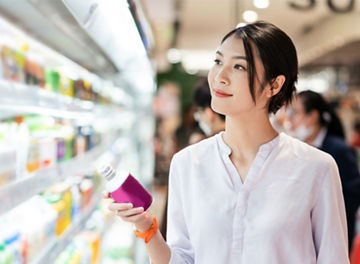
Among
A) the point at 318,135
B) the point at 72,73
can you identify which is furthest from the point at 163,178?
the point at 72,73

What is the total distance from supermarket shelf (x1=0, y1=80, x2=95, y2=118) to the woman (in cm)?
49

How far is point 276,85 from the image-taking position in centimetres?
149

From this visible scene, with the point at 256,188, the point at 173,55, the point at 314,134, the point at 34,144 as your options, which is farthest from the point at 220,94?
the point at 173,55

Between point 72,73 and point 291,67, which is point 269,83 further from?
point 72,73

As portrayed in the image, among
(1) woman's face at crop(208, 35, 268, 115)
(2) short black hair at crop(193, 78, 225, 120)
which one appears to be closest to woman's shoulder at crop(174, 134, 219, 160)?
(1) woman's face at crop(208, 35, 268, 115)

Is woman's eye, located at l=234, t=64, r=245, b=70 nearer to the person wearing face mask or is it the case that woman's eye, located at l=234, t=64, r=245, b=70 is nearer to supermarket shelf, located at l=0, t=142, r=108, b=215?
supermarket shelf, located at l=0, t=142, r=108, b=215

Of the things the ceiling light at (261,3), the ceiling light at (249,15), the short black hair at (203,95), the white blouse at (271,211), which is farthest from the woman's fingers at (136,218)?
the ceiling light at (249,15)

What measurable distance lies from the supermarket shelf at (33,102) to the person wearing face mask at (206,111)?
2.04ft

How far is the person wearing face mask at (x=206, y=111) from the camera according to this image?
267 cm

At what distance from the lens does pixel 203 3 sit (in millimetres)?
8906

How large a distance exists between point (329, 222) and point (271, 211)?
163 mm

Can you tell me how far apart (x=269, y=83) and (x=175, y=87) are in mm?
10688

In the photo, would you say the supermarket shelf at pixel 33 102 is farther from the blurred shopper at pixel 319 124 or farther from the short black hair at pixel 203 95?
the blurred shopper at pixel 319 124

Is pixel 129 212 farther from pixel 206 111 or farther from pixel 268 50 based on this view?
pixel 206 111
